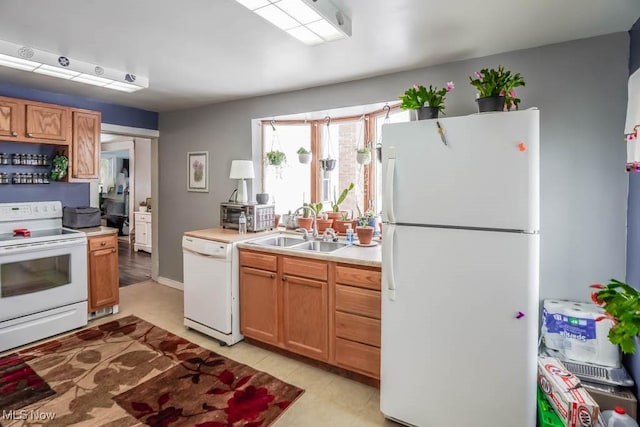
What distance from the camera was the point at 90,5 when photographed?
6.30 ft

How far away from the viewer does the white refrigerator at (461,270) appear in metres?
1.75

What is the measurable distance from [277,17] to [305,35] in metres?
0.28

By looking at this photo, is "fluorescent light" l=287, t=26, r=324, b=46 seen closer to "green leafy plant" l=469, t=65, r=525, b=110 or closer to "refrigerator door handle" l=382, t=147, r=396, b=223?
"refrigerator door handle" l=382, t=147, r=396, b=223

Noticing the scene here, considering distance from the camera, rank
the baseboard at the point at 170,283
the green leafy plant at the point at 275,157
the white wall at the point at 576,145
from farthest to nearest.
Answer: the baseboard at the point at 170,283
the green leafy plant at the point at 275,157
the white wall at the point at 576,145

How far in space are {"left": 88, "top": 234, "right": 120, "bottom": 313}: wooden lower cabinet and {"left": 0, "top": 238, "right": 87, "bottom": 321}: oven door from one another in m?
0.17

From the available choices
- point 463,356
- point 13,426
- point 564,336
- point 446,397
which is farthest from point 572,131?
point 13,426

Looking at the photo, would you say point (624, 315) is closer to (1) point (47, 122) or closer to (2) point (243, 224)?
(2) point (243, 224)

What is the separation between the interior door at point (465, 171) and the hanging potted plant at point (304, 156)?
1800 millimetres

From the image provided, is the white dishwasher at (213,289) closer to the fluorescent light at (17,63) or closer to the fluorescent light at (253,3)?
the fluorescent light at (17,63)

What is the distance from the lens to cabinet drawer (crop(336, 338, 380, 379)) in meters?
2.46

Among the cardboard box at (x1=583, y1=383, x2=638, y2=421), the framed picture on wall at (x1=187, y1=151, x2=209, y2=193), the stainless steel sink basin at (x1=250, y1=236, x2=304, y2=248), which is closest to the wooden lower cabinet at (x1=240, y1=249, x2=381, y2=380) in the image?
the stainless steel sink basin at (x1=250, y1=236, x2=304, y2=248)

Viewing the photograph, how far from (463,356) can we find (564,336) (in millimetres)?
742

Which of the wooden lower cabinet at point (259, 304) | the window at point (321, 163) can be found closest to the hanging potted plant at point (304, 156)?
the window at point (321, 163)

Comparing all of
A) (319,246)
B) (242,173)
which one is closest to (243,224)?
(242,173)
